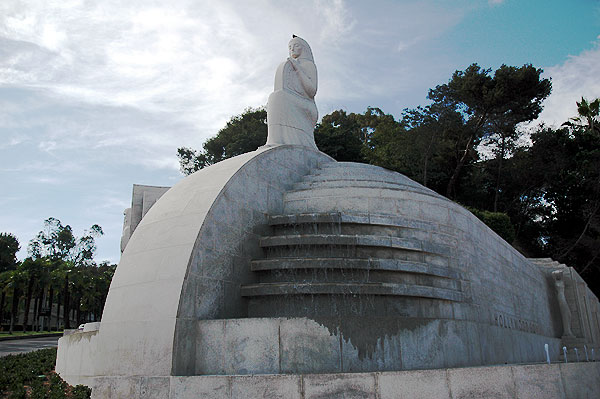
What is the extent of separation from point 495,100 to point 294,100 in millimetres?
23686

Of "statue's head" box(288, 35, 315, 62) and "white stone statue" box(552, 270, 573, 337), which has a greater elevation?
"statue's head" box(288, 35, 315, 62)

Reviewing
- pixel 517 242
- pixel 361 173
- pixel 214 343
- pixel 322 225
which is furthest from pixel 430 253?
pixel 517 242

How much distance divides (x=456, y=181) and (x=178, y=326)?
3258 centimetres

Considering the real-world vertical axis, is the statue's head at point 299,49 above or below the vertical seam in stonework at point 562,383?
above

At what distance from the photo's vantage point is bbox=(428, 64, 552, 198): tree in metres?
33.3

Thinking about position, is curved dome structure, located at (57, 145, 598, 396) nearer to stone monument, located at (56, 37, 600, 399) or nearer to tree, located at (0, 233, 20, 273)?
stone monument, located at (56, 37, 600, 399)

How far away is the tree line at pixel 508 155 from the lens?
32719 mm

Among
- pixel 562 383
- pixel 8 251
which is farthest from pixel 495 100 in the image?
pixel 8 251

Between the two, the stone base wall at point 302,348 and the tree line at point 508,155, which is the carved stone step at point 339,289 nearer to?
the stone base wall at point 302,348

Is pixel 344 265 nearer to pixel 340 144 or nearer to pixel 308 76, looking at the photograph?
pixel 308 76

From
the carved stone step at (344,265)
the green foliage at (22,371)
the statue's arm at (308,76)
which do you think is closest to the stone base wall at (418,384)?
the carved stone step at (344,265)

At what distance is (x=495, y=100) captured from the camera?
3322cm

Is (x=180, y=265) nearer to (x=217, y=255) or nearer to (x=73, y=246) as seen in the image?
(x=217, y=255)

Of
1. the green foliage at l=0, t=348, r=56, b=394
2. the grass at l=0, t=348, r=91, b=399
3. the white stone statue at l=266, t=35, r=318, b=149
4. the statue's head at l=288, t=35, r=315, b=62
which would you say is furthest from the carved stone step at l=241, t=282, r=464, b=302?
the statue's head at l=288, t=35, r=315, b=62
